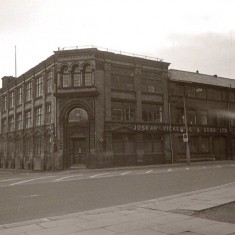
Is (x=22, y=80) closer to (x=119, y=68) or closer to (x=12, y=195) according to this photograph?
(x=119, y=68)

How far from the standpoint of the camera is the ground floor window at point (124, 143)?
122ft

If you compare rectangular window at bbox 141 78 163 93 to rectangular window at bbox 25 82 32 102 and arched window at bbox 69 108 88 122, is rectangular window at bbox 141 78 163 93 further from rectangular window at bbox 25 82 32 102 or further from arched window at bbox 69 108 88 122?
rectangular window at bbox 25 82 32 102

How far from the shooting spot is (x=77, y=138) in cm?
3609

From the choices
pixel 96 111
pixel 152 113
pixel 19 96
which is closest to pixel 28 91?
pixel 19 96


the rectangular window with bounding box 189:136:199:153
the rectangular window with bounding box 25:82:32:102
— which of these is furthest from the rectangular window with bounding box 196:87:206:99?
the rectangular window with bounding box 25:82:32:102

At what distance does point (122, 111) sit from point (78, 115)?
16.1 feet

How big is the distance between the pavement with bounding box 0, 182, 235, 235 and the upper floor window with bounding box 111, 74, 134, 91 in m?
27.7

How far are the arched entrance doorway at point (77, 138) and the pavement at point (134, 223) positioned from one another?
25380mm

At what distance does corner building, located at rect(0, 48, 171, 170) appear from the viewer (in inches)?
1412

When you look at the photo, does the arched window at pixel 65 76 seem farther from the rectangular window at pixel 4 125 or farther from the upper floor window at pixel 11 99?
the rectangular window at pixel 4 125

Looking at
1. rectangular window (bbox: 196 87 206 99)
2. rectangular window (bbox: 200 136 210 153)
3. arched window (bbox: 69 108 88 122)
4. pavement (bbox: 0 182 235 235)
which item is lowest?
pavement (bbox: 0 182 235 235)

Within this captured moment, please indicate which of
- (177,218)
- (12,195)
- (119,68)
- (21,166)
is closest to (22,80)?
(21,166)

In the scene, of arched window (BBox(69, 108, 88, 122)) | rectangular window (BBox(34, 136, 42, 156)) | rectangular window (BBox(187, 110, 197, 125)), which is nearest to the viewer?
arched window (BBox(69, 108, 88, 122))

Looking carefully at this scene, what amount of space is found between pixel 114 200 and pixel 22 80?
3650 cm
